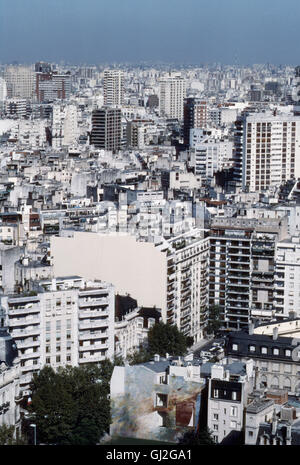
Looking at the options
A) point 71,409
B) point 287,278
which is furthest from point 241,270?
point 71,409

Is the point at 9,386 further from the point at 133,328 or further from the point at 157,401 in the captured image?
the point at 133,328

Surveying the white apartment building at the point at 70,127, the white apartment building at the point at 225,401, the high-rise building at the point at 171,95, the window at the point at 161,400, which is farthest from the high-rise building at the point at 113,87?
the white apartment building at the point at 225,401

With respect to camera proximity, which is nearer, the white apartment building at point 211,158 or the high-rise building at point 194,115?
the white apartment building at point 211,158

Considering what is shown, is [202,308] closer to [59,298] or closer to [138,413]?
[59,298]

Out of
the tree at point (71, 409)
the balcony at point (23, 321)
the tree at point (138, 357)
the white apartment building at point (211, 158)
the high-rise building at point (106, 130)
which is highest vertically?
the high-rise building at point (106, 130)

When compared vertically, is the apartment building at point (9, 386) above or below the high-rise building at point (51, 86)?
below

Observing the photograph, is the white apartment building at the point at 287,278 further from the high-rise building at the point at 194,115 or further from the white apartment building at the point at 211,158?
the high-rise building at the point at 194,115

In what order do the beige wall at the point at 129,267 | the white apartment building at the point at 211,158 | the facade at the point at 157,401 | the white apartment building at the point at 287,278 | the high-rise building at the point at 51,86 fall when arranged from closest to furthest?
the facade at the point at 157,401 < the beige wall at the point at 129,267 < the white apartment building at the point at 287,278 < the white apartment building at the point at 211,158 < the high-rise building at the point at 51,86
